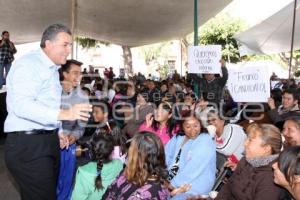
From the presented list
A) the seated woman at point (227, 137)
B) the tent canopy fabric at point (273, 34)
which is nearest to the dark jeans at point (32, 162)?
the seated woman at point (227, 137)

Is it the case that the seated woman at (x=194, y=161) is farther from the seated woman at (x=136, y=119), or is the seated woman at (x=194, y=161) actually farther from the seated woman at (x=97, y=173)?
the seated woman at (x=136, y=119)

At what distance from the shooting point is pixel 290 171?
2.50m

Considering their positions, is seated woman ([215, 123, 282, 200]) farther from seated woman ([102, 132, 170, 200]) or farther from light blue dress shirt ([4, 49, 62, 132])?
light blue dress shirt ([4, 49, 62, 132])

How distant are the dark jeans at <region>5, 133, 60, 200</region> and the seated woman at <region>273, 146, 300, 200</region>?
1.59 meters

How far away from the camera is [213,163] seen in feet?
13.3

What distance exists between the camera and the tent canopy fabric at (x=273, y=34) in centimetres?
1157

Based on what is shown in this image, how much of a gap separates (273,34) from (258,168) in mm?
10305

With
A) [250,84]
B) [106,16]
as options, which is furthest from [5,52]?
[250,84]

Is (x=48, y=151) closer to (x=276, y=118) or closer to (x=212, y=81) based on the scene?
(x=276, y=118)

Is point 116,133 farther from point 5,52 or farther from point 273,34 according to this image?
point 273,34

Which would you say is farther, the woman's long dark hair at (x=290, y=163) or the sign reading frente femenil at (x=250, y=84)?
the sign reading frente femenil at (x=250, y=84)

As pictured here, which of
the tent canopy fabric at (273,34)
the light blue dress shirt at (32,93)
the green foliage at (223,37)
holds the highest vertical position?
the green foliage at (223,37)

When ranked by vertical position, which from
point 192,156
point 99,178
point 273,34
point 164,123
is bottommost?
point 99,178

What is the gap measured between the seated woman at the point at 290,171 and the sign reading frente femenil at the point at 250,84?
244 centimetres
